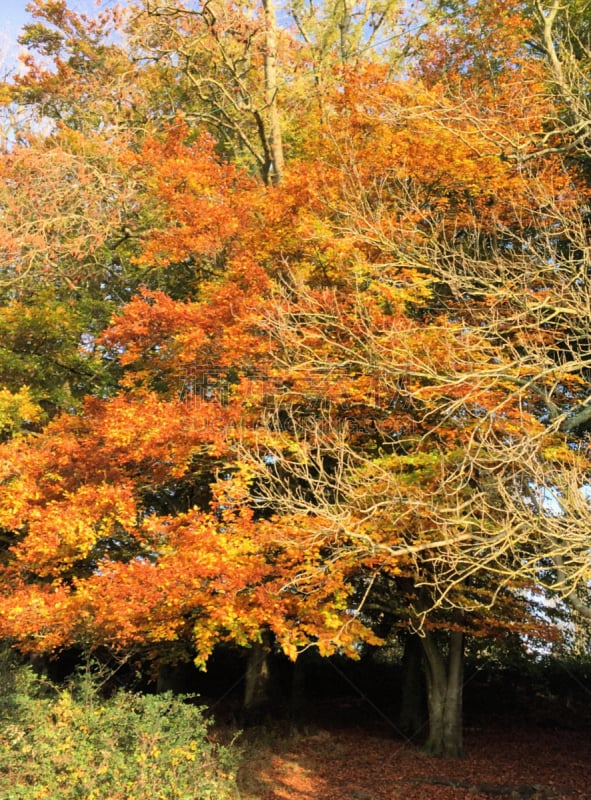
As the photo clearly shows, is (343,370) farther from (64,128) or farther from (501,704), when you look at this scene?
(501,704)

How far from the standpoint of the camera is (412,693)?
1633 centimetres

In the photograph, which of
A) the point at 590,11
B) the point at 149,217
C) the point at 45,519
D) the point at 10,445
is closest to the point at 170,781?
the point at 45,519

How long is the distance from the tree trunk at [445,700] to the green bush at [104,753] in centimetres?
545

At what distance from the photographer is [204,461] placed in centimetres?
1219

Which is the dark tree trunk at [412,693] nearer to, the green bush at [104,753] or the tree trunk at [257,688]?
the tree trunk at [257,688]

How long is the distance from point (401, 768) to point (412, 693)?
3685 millimetres

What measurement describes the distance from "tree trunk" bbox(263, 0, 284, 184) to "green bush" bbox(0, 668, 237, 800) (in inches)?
437

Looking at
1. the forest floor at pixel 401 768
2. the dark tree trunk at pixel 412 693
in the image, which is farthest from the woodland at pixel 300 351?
the forest floor at pixel 401 768

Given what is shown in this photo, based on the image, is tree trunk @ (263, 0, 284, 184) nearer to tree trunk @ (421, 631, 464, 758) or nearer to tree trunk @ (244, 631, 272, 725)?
tree trunk @ (421, 631, 464, 758)

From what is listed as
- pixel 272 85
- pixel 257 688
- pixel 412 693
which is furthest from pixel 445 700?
pixel 272 85

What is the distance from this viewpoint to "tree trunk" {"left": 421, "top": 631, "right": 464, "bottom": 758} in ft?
43.6

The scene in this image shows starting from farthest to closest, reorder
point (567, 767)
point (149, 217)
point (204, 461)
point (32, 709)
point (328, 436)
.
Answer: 1. point (149, 217)
2. point (567, 767)
3. point (204, 461)
4. point (328, 436)
5. point (32, 709)

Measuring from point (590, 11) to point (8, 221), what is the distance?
12736mm

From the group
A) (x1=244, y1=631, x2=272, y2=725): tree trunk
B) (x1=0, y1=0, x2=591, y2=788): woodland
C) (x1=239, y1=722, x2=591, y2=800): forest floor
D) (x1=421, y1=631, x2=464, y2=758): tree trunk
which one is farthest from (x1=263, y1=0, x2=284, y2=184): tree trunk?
(x1=239, y1=722, x2=591, y2=800): forest floor
